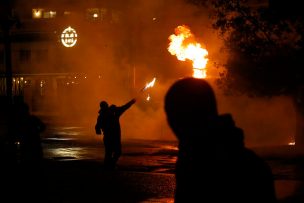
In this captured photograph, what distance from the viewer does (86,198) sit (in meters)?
10.1

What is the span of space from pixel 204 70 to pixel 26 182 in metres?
13.4

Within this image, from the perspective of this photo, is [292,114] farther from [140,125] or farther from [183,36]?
[140,125]

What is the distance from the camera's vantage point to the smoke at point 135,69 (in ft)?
78.1

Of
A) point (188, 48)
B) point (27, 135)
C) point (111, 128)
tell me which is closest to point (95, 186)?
point (27, 135)

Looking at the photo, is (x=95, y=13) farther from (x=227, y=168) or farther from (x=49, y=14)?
(x=227, y=168)

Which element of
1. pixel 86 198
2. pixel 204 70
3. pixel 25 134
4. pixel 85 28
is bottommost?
pixel 86 198

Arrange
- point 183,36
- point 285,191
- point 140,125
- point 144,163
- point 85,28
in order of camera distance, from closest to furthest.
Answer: point 285,191, point 144,163, point 183,36, point 140,125, point 85,28

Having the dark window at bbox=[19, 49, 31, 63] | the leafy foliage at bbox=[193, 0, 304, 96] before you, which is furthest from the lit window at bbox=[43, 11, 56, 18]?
the leafy foliage at bbox=[193, 0, 304, 96]

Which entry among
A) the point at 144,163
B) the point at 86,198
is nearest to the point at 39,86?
the point at 144,163

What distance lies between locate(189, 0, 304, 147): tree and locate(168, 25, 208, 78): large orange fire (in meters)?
4.31

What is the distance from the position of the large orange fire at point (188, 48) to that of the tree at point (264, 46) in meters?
4.31

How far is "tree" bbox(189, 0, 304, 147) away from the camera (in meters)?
15.6

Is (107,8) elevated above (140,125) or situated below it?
above

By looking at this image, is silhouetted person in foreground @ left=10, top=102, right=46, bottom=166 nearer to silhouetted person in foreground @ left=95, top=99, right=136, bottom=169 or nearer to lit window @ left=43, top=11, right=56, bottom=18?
silhouetted person in foreground @ left=95, top=99, right=136, bottom=169
